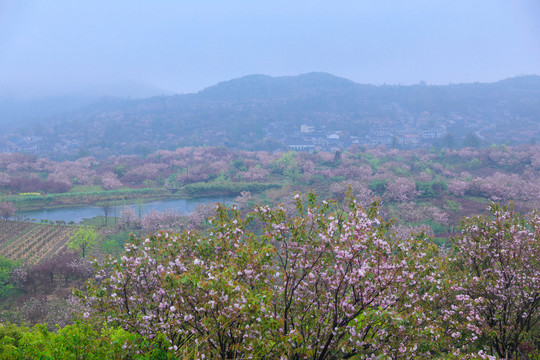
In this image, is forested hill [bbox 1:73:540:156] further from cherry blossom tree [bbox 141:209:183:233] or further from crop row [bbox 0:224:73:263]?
cherry blossom tree [bbox 141:209:183:233]

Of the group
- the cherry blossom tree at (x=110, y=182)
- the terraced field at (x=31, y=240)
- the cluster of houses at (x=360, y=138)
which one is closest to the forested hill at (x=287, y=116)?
the cluster of houses at (x=360, y=138)

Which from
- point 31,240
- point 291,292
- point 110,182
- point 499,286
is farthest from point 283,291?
point 110,182

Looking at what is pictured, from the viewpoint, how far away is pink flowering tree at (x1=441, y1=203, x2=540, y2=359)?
856cm

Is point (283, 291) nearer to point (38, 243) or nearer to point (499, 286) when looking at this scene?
point (499, 286)

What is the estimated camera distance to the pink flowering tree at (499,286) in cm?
856

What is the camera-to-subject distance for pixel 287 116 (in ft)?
400

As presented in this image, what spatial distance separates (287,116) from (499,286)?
11654cm

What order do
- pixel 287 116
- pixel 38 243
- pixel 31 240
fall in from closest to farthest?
1. pixel 38 243
2. pixel 31 240
3. pixel 287 116

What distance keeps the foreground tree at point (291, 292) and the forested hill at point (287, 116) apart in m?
79.9

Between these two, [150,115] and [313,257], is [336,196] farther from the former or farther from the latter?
[150,115]

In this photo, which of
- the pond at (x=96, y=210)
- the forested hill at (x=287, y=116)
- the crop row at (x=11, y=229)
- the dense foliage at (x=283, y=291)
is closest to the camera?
the dense foliage at (x=283, y=291)

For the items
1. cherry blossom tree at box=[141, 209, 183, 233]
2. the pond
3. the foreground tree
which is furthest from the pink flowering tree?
the pond

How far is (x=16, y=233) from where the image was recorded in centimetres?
2752

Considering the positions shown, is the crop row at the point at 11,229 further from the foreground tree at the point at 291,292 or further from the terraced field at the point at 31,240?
the foreground tree at the point at 291,292
